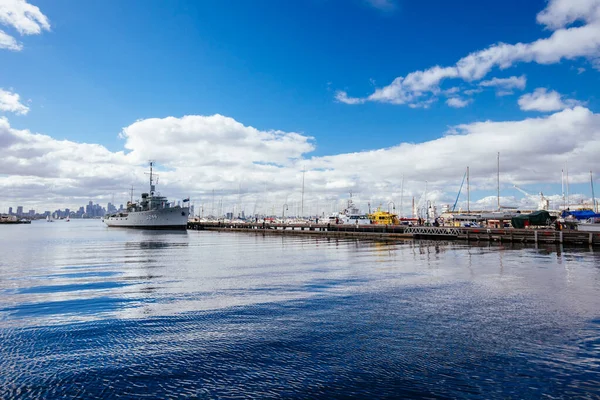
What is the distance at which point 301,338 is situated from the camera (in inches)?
458

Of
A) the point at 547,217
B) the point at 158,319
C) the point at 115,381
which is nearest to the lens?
the point at 115,381

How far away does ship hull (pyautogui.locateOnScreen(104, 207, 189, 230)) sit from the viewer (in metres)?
115

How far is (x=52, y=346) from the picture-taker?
11.0 metres

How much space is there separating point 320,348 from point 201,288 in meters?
11.6

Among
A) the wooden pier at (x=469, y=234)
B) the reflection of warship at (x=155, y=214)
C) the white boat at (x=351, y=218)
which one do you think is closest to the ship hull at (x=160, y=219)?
the reflection of warship at (x=155, y=214)

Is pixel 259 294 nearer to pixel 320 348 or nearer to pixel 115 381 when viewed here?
pixel 320 348

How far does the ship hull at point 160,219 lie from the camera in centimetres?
11512

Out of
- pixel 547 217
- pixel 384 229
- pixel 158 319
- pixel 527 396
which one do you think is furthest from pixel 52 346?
pixel 547 217

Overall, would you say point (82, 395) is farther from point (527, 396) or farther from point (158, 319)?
point (527, 396)

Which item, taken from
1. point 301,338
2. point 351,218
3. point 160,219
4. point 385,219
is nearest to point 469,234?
point 385,219

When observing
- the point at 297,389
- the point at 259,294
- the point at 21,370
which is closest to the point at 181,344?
the point at 21,370

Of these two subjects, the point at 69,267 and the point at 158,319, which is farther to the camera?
the point at 69,267

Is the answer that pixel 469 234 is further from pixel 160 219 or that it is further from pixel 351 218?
pixel 160 219

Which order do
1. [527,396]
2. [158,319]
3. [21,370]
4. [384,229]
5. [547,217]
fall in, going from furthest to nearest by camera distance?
[384,229]
[547,217]
[158,319]
[21,370]
[527,396]
